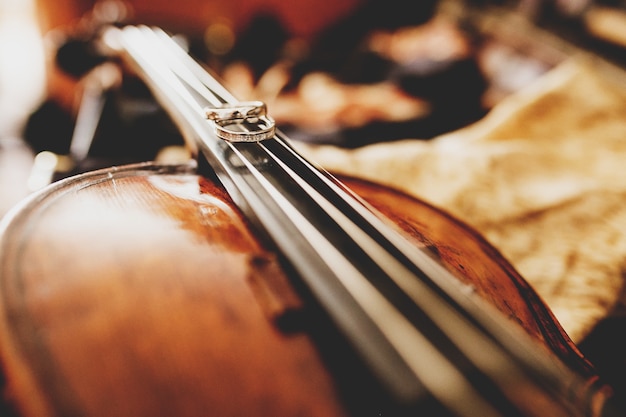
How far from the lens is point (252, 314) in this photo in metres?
0.55

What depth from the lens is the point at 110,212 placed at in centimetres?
68

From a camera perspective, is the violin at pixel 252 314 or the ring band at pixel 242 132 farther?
the ring band at pixel 242 132

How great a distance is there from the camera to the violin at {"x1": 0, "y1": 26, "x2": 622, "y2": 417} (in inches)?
17.4

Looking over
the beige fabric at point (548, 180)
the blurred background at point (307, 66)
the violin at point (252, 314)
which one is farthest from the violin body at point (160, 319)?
the blurred background at point (307, 66)

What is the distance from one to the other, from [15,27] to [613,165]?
5.94 metres

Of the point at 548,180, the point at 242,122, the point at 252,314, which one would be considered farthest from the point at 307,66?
the point at 252,314

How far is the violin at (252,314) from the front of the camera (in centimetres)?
44

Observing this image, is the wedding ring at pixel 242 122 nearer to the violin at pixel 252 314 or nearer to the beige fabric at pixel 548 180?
the violin at pixel 252 314

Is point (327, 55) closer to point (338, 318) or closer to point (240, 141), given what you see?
point (240, 141)

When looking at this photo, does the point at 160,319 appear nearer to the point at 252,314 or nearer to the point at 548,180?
the point at 252,314

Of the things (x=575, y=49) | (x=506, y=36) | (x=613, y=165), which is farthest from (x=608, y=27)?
(x=613, y=165)

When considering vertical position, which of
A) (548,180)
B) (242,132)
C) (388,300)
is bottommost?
(548,180)

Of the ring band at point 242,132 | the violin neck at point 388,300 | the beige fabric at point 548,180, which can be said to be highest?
the ring band at point 242,132

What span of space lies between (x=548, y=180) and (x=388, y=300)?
48.1 inches
